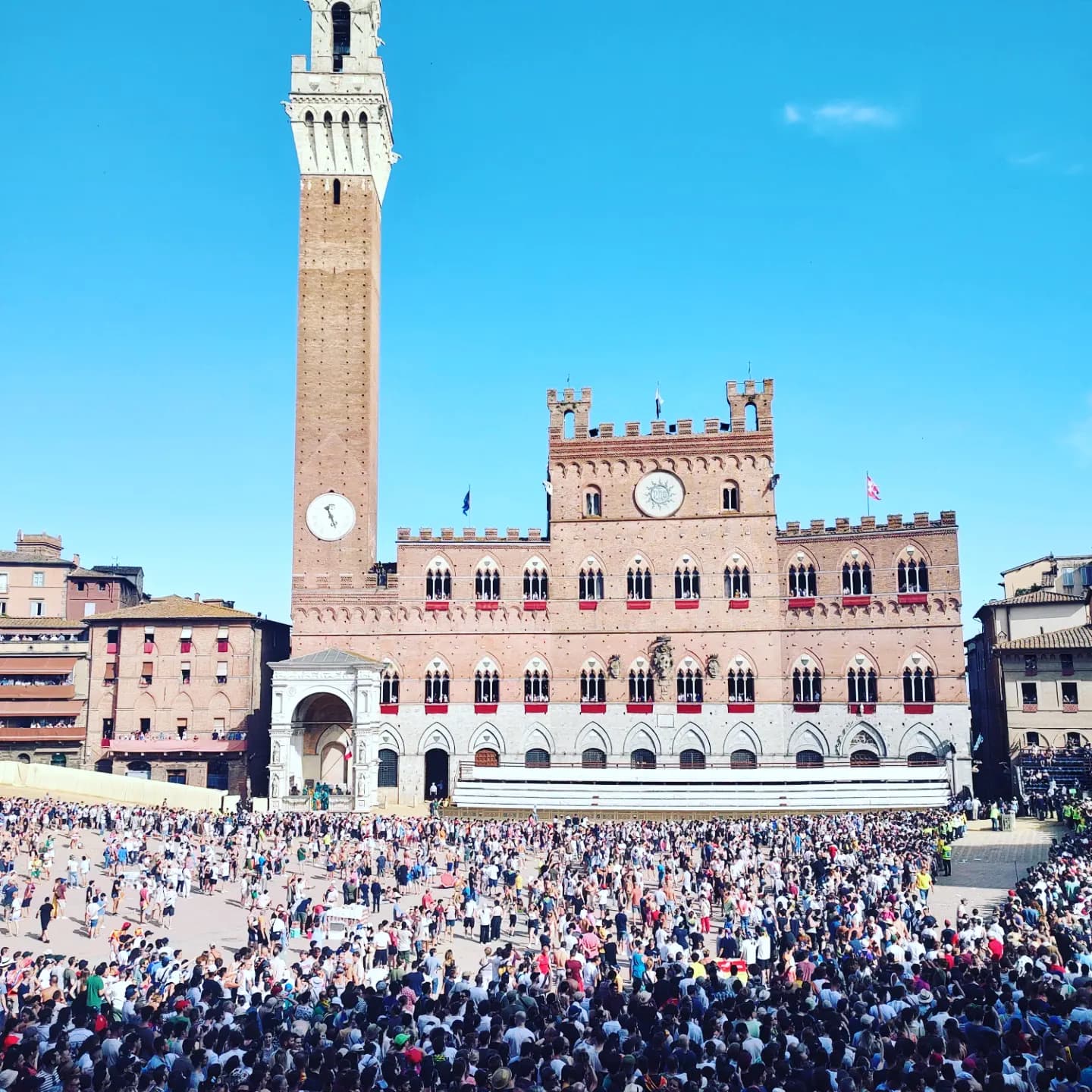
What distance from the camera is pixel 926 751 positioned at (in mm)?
53594

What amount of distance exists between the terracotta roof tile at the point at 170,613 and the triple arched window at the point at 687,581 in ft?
79.3

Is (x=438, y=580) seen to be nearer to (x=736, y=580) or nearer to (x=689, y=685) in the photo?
(x=689, y=685)

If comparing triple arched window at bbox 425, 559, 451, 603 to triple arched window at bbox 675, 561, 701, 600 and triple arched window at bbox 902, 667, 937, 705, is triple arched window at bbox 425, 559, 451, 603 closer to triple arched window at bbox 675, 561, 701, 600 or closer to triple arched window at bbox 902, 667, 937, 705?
triple arched window at bbox 675, 561, 701, 600

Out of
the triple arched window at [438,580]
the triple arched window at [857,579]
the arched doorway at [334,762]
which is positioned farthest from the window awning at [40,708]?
the triple arched window at [857,579]

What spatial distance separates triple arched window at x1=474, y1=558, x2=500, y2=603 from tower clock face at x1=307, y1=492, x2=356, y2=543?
23.7ft

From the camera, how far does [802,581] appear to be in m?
56.0

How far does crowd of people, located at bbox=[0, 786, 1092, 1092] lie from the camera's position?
14.0 meters

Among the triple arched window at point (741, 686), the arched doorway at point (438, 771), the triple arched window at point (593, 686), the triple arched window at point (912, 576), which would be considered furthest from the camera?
the triple arched window at point (593, 686)

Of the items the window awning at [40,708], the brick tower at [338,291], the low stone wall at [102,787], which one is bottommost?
the low stone wall at [102,787]

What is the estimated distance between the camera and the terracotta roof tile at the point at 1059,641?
53938mm

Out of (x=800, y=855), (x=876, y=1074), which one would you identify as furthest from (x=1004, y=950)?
(x=800, y=855)

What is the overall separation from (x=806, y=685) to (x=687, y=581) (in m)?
8.19

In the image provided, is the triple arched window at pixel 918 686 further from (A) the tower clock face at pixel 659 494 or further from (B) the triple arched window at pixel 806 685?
(A) the tower clock face at pixel 659 494

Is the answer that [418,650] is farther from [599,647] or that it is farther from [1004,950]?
[1004,950]
